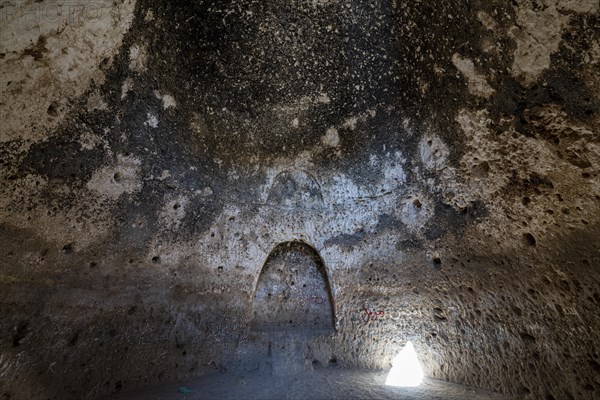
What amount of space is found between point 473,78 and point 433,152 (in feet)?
2.09

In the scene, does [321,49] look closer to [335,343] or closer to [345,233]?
[345,233]

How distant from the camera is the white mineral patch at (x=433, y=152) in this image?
9.14ft

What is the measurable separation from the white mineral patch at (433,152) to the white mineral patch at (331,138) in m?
0.72

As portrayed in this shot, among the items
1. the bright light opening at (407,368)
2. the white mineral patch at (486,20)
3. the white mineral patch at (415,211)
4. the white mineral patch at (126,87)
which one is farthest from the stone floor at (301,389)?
the white mineral patch at (486,20)

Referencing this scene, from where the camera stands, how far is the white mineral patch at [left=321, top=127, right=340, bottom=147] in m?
3.29

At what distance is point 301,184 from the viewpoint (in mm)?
3502

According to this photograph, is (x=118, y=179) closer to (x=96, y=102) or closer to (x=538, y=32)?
(x=96, y=102)

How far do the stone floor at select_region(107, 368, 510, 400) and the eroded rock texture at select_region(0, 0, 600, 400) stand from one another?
0.15 metres

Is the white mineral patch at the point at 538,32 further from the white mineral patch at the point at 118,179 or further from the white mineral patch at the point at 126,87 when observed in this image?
the white mineral patch at the point at 118,179

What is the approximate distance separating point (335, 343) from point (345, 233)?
39.3 inches

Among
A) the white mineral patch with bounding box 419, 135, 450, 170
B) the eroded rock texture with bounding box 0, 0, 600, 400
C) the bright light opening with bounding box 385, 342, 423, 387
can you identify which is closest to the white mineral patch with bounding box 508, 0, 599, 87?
the eroded rock texture with bounding box 0, 0, 600, 400

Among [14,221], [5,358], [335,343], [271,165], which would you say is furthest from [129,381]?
[271,165]

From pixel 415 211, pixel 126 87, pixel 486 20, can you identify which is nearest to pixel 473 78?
pixel 486 20

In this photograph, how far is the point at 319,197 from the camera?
11.5ft
